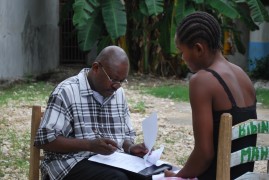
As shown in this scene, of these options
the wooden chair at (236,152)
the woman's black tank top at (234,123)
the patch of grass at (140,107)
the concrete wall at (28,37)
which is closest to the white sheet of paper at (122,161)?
the woman's black tank top at (234,123)

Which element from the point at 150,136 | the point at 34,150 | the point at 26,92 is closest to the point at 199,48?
the point at 150,136

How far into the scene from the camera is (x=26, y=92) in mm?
10812

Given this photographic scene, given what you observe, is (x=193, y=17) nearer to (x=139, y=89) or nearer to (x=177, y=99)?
(x=177, y=99)

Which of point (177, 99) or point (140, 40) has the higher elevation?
point (140, 40)

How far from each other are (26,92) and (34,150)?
7629 millimetres

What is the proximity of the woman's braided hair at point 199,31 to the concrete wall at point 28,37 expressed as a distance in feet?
30.6

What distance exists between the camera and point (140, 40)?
47.4 feet

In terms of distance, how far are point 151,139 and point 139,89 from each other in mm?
8809

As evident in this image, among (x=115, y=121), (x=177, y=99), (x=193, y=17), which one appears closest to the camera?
(x=193, y=17)

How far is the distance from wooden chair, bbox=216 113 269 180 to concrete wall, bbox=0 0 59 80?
9.54 metres

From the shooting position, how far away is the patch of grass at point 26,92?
9.75m

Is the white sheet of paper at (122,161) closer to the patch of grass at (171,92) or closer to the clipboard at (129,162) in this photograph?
the clipboard at (129,162)

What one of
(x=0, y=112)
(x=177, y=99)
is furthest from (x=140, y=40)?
(x=0, y=112)

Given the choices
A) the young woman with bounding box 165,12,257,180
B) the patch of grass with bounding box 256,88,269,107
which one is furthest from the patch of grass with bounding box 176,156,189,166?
the patch of grass with bounding box 256,88,269,107
